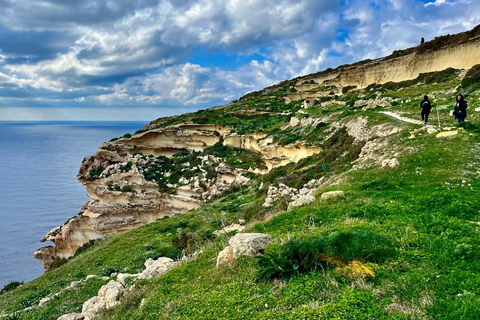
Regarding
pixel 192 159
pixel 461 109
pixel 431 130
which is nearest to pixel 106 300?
pixel 431 130

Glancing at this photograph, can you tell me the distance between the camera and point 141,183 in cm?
3828

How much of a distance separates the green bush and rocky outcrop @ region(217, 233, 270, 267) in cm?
53

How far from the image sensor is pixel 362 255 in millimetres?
5332

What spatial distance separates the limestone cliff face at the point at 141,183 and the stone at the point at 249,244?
22.2 metres

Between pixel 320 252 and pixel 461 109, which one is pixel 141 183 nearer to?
pixel 461 109

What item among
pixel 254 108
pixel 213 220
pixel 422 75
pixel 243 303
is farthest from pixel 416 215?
pixel 254 108

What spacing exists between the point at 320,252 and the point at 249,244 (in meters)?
1.65

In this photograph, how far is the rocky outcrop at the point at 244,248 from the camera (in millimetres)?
→ 6332

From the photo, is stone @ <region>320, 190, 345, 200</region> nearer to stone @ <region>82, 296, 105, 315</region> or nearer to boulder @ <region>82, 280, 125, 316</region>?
boulder @ <region>82, 280, 125, 316</region>

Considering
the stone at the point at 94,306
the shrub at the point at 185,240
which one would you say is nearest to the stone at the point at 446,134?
the shrub at the point at 185,240

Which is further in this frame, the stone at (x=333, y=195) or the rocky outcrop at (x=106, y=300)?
the stone at (x=333, y=195)

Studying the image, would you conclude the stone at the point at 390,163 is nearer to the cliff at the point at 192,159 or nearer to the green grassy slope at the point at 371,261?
the green grassy slope at the point at 371,261

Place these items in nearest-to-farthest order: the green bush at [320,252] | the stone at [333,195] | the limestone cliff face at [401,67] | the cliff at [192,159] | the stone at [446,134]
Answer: the green bush at [320,252], the stone at [333,195], the stone at [446,134], the limestone cliff face at [401,67], the cliff at [192,159]

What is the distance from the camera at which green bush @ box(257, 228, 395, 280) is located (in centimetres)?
532
